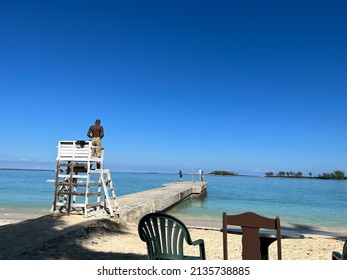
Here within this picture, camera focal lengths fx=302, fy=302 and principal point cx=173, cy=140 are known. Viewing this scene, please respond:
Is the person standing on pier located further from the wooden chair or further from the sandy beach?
the wooden chair

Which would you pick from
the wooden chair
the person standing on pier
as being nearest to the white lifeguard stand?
the person standing on pier

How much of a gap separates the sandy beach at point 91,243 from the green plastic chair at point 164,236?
85.9 inches

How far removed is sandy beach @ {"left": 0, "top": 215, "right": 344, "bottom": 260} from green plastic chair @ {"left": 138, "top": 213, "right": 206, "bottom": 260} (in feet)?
7.15

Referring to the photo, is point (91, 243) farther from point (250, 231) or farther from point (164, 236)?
point (250, 231)

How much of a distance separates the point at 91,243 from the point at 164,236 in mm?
3604

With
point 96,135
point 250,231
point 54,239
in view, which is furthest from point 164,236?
point 96,135

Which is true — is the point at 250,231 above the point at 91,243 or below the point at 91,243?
above

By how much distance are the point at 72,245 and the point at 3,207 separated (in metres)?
11.8

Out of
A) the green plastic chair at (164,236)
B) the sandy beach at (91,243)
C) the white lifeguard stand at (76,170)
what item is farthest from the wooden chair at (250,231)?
the white lifeguard stand at (76,170)

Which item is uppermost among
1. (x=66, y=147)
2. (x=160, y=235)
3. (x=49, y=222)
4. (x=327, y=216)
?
(x=66, y=147)

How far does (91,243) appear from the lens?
6.21m
